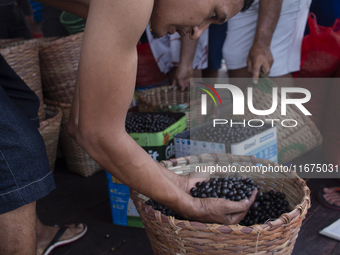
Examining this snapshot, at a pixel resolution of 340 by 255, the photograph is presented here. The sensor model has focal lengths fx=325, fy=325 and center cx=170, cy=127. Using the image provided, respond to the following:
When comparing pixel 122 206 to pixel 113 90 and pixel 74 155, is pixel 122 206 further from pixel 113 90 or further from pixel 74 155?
Answer: pixel 113 90

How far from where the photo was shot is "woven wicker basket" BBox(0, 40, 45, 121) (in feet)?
6.09

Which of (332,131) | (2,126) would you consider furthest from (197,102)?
(2,126)

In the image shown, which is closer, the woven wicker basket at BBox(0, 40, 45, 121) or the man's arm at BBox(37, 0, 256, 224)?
the man's arm at BBox(37, 0, 256, 224)

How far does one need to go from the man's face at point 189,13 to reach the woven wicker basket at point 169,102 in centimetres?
124

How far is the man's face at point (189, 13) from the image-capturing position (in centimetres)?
81

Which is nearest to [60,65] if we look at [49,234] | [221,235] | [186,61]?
[186,61]

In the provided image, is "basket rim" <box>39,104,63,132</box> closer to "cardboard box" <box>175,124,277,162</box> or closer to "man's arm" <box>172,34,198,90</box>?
"cardboard box" <box>175,124,277,162</box>

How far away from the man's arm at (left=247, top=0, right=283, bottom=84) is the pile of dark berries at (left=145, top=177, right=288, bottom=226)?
2.63ft

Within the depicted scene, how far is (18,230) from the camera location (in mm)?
997

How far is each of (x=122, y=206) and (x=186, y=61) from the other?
1.28 m

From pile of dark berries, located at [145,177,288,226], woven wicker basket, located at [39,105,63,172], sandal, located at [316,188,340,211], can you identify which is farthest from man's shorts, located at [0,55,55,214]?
sandal, located at [316,188,340,211]

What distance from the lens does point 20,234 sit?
1.00m

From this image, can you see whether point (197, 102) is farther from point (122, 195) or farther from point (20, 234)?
point (20, 234)

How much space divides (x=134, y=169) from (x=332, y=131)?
4.89ft
